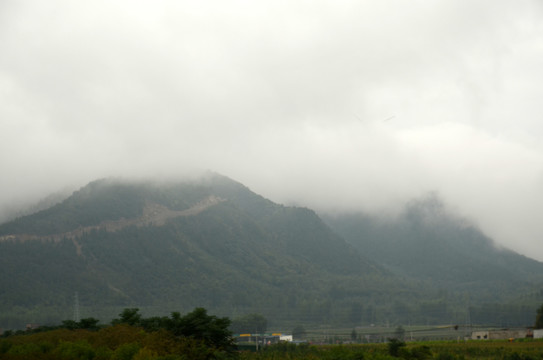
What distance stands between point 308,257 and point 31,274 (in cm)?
8544

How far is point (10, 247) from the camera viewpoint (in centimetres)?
14825

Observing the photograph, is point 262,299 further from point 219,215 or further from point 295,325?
point 219,215

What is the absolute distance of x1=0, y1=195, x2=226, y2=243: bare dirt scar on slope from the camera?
154000 mm

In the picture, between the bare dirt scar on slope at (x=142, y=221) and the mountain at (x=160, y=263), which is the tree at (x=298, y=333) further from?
the bare dirt scar on slope at (x=142, y=221)

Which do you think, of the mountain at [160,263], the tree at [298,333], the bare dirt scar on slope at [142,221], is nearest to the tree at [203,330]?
the tree at [298,333]

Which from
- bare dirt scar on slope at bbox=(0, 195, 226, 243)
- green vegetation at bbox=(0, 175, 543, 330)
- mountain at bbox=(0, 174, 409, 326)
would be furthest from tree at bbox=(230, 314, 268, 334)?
bare dirt scar on slope at bbox=(0, 195, 226, 243)

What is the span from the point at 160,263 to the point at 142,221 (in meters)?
21.9

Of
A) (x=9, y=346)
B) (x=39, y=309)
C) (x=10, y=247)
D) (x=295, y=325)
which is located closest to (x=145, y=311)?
(x=39, y=309)

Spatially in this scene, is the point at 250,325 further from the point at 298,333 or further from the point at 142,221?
the point at 142,221

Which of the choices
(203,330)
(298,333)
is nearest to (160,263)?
(298,333)

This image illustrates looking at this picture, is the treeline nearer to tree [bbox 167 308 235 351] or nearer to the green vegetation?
tree [bbox 167 308 235 351]

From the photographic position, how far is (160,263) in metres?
157

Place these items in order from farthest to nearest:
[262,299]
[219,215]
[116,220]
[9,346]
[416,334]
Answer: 1. [219,215]
2. [116,220]
3. [262,299]
4. [416,334]
5. [9,346]

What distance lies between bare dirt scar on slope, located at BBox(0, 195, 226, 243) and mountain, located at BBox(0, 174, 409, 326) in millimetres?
285
